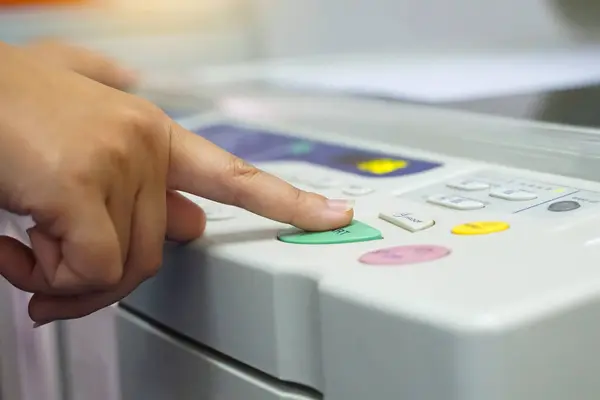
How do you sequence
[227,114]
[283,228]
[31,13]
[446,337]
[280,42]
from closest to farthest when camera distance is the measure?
1. [446,337]
2. [283,228]
3. [227,114]
4. [31,13]
5. [280,42]

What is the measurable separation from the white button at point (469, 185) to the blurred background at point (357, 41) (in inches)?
10.3

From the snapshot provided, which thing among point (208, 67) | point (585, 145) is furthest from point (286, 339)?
point (208, 67)

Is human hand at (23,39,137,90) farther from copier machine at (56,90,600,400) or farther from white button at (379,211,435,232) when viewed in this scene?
→ white button at (379,211,435,232)

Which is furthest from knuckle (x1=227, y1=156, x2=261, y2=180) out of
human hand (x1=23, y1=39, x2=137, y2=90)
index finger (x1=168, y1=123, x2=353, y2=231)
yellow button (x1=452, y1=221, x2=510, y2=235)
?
human hand (x1=23, y1=39, x2=137, y2=90)

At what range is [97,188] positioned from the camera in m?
0.34

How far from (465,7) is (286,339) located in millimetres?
811

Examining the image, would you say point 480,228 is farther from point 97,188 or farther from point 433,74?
point 433,74

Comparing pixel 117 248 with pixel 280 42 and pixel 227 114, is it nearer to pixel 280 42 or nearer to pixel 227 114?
pixel 227 114

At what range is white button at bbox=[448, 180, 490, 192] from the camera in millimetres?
430

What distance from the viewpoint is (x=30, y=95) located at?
0.35 meters

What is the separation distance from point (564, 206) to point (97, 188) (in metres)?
0.22

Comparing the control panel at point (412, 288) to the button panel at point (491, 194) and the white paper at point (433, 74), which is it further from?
the white paper at point (433, 74)

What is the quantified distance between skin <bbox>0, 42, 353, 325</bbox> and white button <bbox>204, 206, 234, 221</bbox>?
1.1 inches

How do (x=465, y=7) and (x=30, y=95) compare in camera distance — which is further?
(x=465, y=7)
